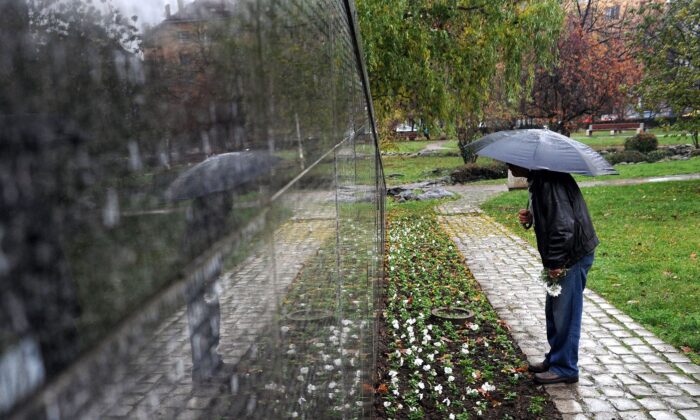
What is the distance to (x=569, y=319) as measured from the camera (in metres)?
4.72

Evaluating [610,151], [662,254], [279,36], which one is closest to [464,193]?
[662,254]

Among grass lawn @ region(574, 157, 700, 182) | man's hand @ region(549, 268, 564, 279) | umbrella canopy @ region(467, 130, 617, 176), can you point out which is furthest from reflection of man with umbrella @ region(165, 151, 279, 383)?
grass lawn @ region(574, 157, 700, 182)

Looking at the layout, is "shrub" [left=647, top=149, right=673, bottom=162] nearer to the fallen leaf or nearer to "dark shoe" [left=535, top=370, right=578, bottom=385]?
the fallen leaf

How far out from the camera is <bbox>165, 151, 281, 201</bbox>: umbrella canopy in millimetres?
604

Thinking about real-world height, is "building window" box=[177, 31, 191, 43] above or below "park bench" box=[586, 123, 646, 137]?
below

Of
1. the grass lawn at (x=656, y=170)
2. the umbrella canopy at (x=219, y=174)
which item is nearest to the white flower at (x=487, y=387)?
the umbrella canopy at (x=219, y=174)

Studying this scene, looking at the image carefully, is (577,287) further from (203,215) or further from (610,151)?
(610,151)

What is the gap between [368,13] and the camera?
922 cm

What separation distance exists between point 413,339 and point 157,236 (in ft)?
18.3

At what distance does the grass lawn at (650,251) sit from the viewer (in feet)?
20.6

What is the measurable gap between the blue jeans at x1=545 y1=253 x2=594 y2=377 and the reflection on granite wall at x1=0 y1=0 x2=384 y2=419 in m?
4.05

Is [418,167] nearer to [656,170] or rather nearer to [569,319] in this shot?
[656,170]

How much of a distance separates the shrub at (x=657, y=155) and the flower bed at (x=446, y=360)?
21.9m

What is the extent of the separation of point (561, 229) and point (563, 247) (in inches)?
6.4
